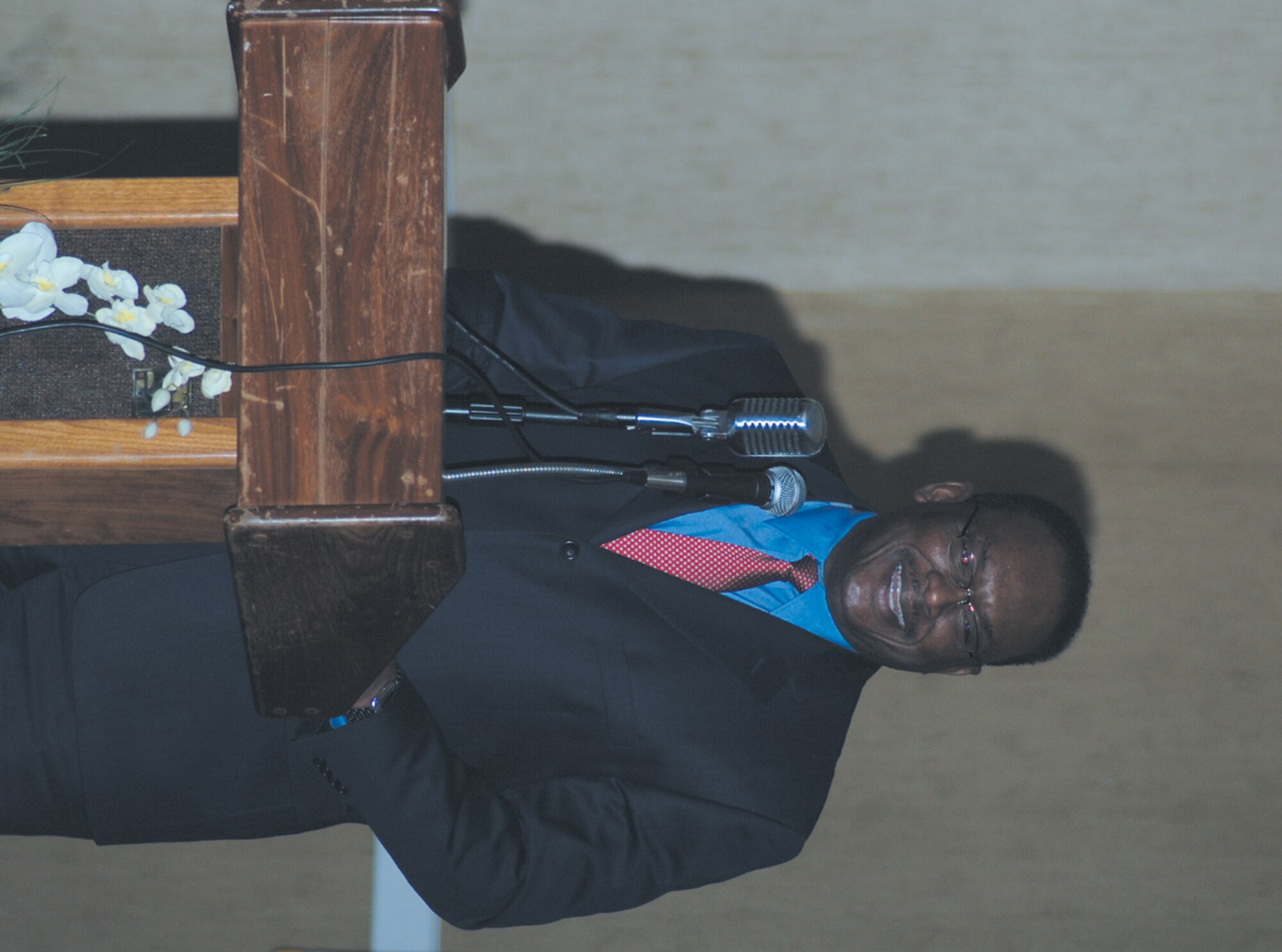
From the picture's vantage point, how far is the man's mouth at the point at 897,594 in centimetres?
154

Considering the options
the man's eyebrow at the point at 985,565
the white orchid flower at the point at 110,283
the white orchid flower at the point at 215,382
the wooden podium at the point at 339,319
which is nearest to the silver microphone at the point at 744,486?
the wooden podium at the point at 339,319

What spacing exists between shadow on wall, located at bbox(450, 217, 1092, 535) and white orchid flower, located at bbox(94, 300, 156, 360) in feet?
5.23

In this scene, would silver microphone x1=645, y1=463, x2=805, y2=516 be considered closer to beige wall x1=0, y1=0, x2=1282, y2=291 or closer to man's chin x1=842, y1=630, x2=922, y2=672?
man's chin x1=842, y1=630, x2=922, y2=672

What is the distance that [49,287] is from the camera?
968 millimetres

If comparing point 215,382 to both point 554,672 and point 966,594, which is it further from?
point 966,594

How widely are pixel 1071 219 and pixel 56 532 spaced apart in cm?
223

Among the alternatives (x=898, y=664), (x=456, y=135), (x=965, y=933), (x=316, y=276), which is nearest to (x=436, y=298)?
(x=316, y=276)

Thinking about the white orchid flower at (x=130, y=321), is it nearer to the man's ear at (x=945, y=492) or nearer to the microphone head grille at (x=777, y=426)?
the microphone head grille at (x=777, y=426)

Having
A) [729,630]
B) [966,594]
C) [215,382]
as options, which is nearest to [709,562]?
[729,630]

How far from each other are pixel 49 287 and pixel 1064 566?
135cm

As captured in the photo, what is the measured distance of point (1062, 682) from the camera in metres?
Result: 2.51

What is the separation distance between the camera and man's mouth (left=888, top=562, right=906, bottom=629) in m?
1.54

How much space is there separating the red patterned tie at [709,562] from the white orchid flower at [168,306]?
2.07 feet

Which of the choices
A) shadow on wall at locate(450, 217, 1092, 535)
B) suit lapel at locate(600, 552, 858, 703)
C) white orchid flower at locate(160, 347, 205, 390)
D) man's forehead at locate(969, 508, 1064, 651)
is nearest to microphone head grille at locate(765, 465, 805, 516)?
suit lapel at locate(600, 552, 858, 703)
